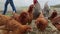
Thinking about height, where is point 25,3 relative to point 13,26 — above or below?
above

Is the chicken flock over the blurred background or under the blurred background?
under

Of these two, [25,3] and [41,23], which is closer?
Result: [41,23]

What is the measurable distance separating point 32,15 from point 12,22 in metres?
0.21

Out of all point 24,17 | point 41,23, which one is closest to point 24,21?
point 24,17

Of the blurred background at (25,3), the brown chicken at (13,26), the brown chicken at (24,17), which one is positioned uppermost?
the blurred background at (25,3)

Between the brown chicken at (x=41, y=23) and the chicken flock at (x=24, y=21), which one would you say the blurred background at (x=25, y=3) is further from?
the brown chicken at (x=41, y=23)

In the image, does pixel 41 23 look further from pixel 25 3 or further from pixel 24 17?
pixel 25 3

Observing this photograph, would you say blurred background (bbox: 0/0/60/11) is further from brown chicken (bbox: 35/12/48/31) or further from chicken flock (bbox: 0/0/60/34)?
brown chicken (bbox: 35/12/48/31)

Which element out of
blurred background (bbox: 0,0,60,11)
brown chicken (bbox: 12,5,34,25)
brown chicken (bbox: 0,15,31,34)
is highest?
blurred background (bbox: 0,0,60,11)

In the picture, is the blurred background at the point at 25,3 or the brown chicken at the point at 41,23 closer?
the brown chicken at the point at 41,23

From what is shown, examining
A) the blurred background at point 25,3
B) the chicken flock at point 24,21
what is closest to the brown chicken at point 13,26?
the chicken flock at point 24,21

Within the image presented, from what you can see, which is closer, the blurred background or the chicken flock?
the chicken flock

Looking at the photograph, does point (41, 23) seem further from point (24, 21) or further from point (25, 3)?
point (25, 3)

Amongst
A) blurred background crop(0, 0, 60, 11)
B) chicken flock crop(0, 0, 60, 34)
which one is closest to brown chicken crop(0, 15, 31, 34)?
chicken flock crop(0, 0, 60, 34)
